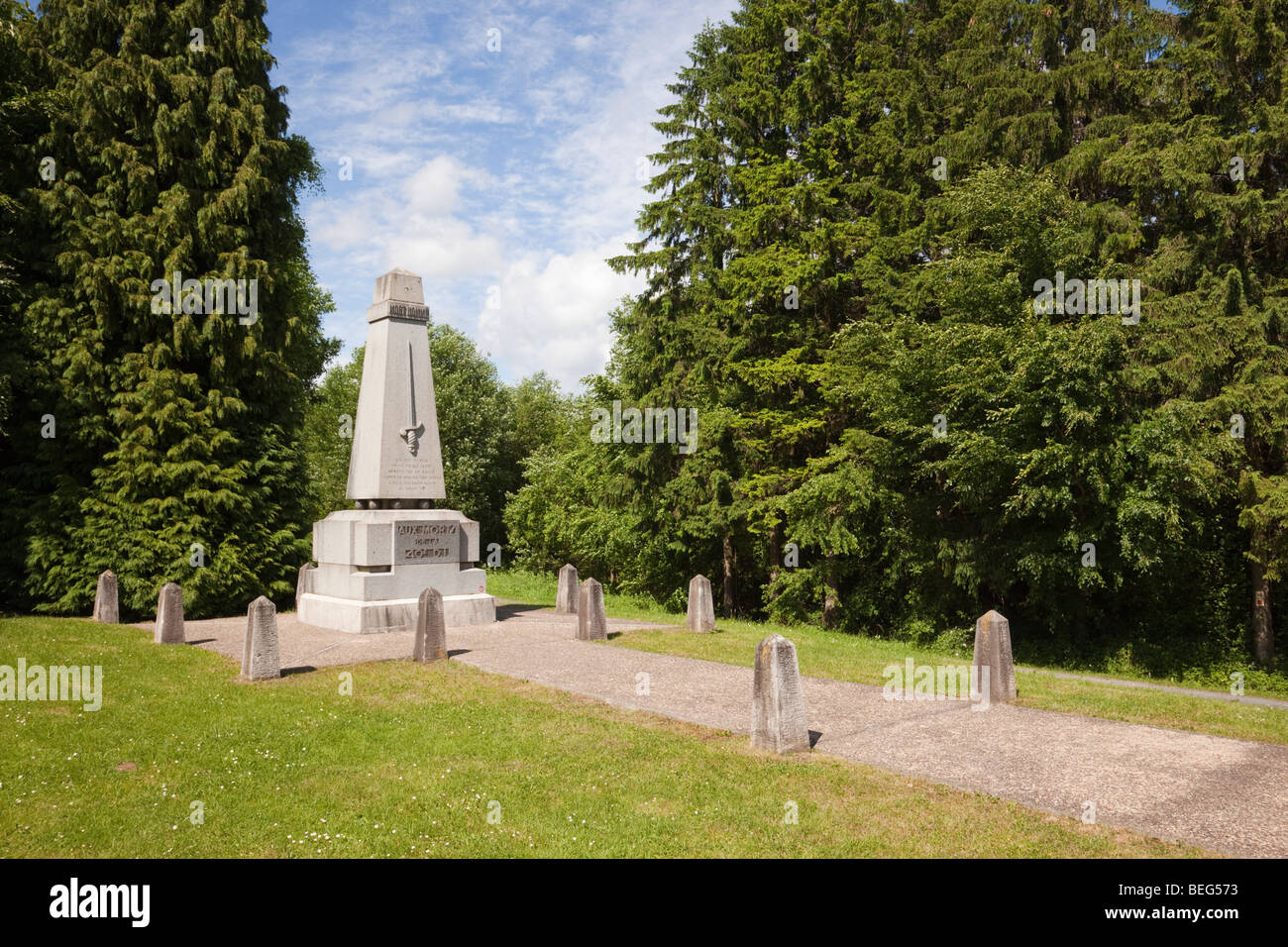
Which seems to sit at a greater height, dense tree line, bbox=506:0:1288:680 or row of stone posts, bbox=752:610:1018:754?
dense tree line, bbox=506:0:1288:680

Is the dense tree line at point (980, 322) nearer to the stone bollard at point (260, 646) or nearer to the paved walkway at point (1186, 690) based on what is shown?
the paved walkway at point (1186, 690)

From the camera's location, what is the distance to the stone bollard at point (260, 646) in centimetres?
1062

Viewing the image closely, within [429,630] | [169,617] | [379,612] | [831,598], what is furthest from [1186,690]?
[169,617]

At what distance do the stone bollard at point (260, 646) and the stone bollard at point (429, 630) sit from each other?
197cm

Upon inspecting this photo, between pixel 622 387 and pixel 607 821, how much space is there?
920 inches

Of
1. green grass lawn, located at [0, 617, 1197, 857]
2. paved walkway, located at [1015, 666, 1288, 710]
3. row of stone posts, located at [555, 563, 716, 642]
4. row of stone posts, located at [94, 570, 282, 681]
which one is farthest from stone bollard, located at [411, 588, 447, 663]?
paved walkway, located at [1015, 666, 1288, 710]

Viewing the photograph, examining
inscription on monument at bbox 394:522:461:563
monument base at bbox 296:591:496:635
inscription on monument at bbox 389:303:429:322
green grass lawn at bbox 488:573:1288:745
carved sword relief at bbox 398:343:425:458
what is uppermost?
inscription on monument at bbox 389:303:429:322

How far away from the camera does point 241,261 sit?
63.5 ft

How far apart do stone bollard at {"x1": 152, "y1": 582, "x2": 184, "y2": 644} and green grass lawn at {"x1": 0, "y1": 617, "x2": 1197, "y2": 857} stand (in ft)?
15.1

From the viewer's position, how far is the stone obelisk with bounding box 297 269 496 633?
49.9ft

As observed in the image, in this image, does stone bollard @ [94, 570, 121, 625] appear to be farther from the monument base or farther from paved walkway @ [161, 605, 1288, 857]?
paved walkway @ [161, 605, 1288, 857]

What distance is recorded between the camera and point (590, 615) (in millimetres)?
14445

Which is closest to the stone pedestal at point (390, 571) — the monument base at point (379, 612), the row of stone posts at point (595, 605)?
A: the monument base at point (379, 612)
